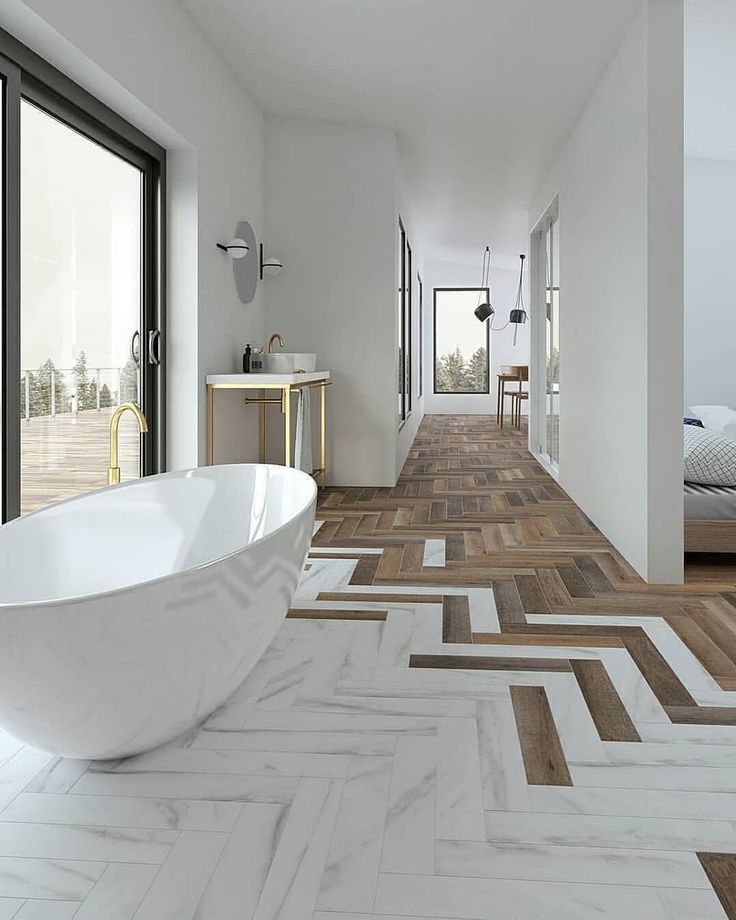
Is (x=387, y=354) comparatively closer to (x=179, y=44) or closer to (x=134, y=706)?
(x=179, y=44)

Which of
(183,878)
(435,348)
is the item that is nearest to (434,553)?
(183,878)

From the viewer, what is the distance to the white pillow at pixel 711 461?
4.05m

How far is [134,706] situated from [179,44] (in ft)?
11.5

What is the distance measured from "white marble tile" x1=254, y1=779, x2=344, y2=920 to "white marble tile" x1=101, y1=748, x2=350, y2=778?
6 centimetres

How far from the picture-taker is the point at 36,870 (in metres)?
1.55

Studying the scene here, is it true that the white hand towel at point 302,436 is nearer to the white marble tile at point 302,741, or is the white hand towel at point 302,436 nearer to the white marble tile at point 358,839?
the white marble tile at point 302,741

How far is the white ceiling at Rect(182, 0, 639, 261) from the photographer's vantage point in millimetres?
3973

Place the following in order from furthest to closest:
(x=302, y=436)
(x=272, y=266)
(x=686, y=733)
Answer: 1. (x=272, y=266)
2. (x=302, y=436)
3. (x=686, y=733)

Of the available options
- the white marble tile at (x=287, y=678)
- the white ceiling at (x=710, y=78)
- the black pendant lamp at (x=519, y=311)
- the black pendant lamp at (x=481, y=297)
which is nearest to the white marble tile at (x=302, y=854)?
the white marble tile at (x=287, y=678)

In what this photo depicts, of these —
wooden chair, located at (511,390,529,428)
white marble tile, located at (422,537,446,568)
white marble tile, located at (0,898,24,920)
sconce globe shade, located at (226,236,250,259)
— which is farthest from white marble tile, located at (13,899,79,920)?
wooden chair, located at (511,390,529,428)

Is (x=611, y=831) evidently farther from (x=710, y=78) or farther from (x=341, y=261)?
(x=341, y=261)

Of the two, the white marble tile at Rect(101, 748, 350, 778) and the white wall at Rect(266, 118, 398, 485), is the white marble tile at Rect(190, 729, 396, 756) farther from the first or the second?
the white wall at Rect(266, 118, 398, 485)

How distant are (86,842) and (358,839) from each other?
541 millimetres

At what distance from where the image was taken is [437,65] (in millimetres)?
4676
